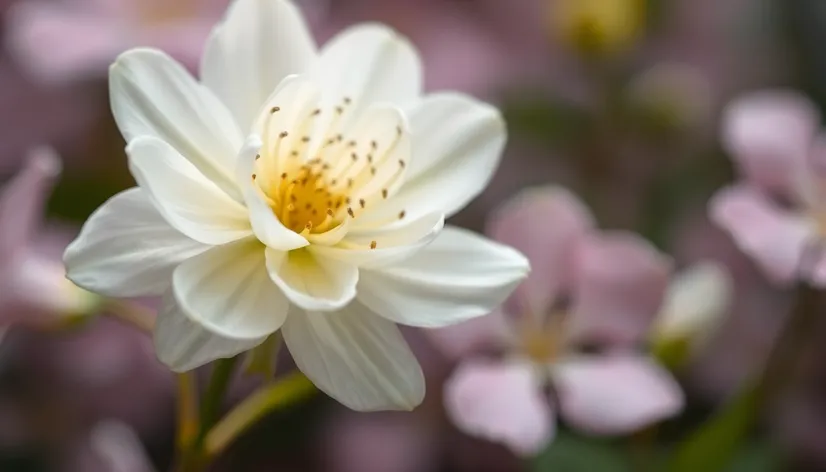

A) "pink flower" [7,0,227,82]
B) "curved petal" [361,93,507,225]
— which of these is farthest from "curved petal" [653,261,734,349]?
"pink flower" [7,0,227,82]

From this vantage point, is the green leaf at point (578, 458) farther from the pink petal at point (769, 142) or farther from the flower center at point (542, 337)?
the pink petal at point (769, 142)

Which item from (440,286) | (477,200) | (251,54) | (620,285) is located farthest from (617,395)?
(477,200)

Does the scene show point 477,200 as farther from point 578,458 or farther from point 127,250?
point 127,250

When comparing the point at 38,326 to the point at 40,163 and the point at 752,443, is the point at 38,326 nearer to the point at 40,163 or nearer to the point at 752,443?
the point at 40,163

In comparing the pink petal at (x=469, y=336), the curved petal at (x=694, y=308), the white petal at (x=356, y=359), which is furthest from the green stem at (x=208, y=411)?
the curved petal at (x=694, y=308)

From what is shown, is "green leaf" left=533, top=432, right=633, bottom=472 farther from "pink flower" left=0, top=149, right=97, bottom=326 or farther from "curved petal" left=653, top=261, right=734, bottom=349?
"pink flower" left=0, top=149, right=97, bottom=326

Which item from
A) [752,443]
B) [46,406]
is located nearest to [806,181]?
[752,443]
